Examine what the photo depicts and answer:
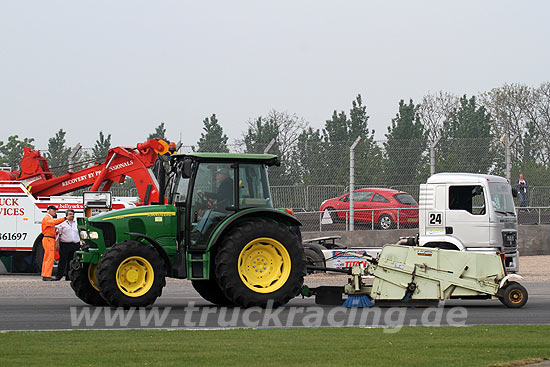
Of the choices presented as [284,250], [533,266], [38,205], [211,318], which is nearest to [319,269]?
[284,250]

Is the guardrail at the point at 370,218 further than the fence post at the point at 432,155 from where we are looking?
Yes

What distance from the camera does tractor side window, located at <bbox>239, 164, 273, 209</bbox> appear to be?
1405 centimetres

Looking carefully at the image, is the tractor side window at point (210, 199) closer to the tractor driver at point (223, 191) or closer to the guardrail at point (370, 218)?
the tractor driver at point (223, 191)

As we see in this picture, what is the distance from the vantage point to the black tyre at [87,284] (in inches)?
561

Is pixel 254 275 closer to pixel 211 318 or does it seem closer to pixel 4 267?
pixel 211 318

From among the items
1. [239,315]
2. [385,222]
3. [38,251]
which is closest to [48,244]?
[38,251]

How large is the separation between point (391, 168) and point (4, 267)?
33.4ft

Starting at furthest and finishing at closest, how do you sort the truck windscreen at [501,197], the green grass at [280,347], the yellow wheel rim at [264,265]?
1. the truck windscreen at [501,197]
2. the yellow wheel rim at [264,265]
3. the green grass at [280,347]

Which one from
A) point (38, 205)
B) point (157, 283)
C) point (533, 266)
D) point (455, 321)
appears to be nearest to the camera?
point (455, 321)

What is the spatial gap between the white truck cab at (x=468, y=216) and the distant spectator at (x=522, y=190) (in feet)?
25.4

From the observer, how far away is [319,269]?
14766 mm

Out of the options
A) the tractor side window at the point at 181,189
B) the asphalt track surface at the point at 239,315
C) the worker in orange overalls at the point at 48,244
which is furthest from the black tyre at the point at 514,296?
the worker in orange overalls at the point at 48,244

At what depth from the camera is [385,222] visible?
87.7ft

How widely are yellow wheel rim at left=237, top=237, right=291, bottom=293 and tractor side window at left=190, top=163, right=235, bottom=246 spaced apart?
2.07ft
